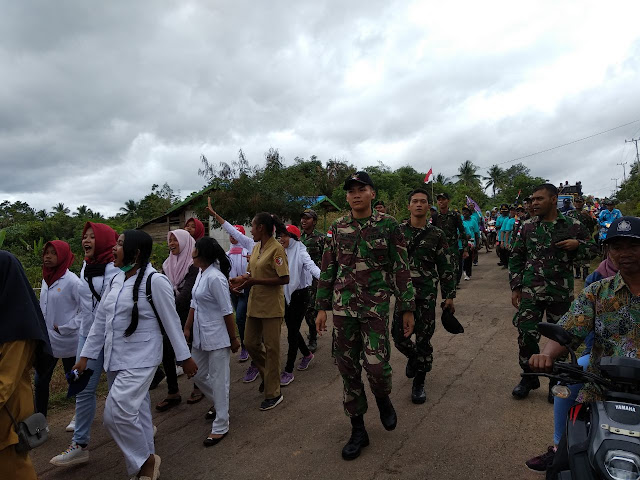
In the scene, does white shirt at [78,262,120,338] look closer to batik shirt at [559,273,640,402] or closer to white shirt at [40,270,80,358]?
white shirt at [40,270,80,358]

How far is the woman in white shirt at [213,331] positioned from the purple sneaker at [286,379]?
3.75 feet

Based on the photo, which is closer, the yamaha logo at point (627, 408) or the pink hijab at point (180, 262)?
the yamaha logo at point (627, 408)

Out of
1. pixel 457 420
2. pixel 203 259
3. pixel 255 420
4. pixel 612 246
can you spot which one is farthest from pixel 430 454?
pixel 203 259

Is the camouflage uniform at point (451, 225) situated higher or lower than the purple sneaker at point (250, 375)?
higher

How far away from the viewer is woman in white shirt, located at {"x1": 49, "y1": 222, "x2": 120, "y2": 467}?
342 cm

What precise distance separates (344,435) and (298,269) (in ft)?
7.13

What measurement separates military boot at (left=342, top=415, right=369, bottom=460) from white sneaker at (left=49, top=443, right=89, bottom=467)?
2190 millimetres

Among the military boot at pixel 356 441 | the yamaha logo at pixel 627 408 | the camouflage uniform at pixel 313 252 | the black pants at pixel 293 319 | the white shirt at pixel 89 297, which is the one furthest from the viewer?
the camouflage uniform at pixel 313 252

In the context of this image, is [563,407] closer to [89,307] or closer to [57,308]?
[89,307]

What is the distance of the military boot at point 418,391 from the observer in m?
4.05

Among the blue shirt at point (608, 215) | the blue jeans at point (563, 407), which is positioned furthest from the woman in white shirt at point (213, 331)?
the blue shirt at point (608, 215)

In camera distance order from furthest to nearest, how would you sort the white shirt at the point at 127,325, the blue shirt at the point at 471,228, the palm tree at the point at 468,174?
1. the palm tree at the point at 468,174
2. the blue shirt at the point at 471,228
3. the white shirt at the point at 127,325

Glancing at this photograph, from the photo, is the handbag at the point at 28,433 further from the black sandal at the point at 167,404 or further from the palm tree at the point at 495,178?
the palm tree at the point at 495,178

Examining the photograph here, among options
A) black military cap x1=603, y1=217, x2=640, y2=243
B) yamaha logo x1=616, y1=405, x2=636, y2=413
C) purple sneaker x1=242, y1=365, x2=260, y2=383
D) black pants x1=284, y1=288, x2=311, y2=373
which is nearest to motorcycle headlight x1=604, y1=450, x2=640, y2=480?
yamaha logo x1=616, y1=405, x2=636, y2=413
